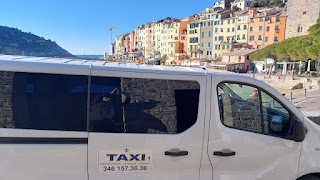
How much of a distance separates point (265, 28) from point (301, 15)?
590 inches

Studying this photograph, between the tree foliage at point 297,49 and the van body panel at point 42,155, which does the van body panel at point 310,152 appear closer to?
the van body panel at point 42,155

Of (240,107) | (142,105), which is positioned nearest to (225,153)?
(240,107)

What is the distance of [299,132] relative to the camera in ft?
10.1

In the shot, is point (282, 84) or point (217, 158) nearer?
point (217, 158)

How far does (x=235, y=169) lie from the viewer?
3.01m

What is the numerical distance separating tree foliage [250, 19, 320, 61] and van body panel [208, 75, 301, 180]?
92.6 feet

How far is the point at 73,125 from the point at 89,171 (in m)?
0.49

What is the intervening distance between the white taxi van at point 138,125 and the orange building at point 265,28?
7836cm

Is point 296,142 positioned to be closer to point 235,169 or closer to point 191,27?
point 235,169

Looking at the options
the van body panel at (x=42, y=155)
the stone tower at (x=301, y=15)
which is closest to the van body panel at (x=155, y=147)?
the van body panel at (x=42, y=155)

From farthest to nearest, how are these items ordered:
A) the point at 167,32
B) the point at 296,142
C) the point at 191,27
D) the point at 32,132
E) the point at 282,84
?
the point at 167,32 < the point at 191,27 < the point at 282,84 < the point at 296,142 < the point at 32,132

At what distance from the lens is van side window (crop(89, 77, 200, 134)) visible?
2781 mm

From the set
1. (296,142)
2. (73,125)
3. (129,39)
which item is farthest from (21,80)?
(129,39)

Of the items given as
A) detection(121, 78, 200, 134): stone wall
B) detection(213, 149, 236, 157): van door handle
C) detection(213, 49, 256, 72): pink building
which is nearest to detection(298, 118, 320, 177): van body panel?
detection(213, 149, 236, 157): van door handle
